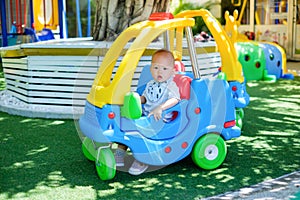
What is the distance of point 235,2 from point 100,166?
476 inches

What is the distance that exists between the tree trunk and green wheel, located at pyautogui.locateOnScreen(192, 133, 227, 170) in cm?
369

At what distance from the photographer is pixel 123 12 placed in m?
7.77

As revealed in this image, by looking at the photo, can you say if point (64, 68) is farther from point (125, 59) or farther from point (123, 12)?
point (125, 59)

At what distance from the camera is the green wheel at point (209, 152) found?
441cm

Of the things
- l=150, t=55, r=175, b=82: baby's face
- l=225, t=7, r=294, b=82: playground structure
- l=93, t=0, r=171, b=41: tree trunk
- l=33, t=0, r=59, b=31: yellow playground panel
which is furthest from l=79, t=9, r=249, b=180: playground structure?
l=33, t=0, r=59, b=31: yellow playground panel

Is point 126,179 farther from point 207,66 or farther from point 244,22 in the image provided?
point 244,22

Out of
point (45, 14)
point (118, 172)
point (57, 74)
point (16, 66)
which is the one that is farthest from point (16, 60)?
point (45, 14)

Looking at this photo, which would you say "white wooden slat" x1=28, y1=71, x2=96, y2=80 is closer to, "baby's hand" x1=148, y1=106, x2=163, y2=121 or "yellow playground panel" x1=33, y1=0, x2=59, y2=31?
"baby's hand" x1=148, y1=106, x2=163, y2=121

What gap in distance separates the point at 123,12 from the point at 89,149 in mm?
3692

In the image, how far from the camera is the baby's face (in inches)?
170

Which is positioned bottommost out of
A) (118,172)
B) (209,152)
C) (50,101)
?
A: (118,172)

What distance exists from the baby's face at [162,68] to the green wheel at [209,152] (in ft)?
2.13

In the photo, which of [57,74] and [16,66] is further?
[16,66]

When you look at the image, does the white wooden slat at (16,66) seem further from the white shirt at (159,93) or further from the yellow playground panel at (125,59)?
the white shirt at (159,93)
